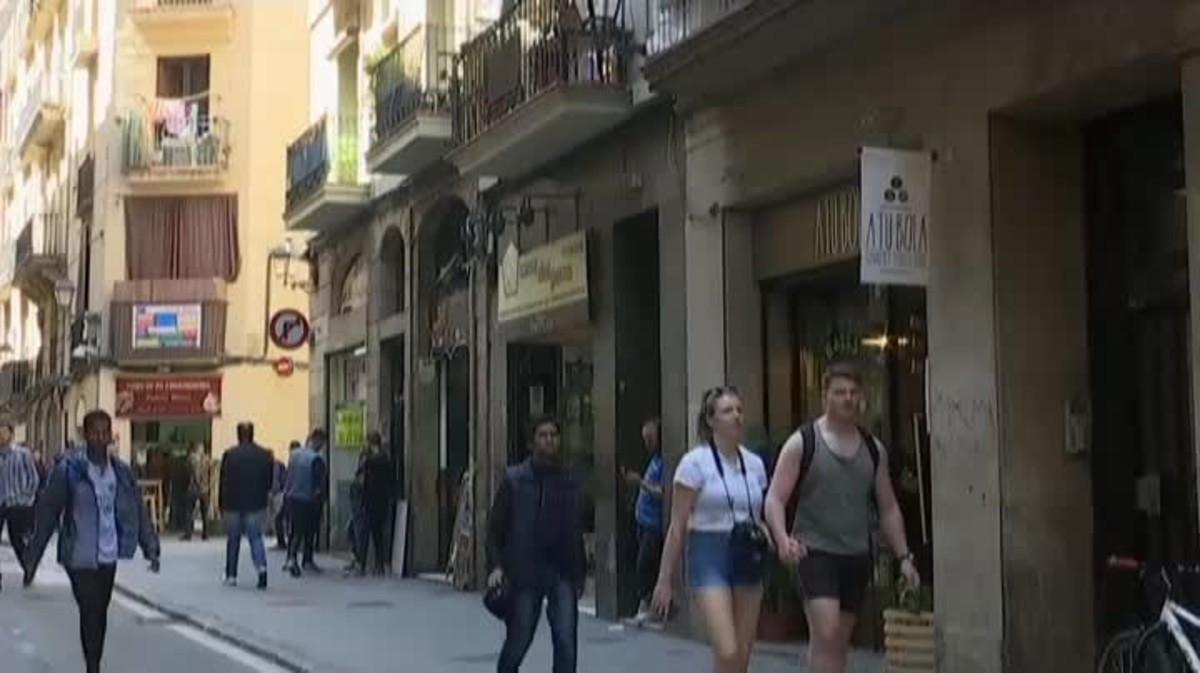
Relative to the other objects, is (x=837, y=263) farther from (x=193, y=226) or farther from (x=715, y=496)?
(x=193, y=226)

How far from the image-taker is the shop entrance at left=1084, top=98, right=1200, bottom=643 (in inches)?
437

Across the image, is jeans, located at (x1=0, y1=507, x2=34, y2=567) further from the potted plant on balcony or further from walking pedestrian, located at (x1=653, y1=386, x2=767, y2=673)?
walking pedestrian, located at (x1=653, y1=386, x2=767, y2=673)

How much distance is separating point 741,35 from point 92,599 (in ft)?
18.8

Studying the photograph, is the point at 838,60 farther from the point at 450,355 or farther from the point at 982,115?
the point at 450,355

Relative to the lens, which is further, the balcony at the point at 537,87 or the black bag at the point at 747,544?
the balcony at the point at 537,87

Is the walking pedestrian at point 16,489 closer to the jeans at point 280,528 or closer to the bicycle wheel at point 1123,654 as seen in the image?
the jeans at point 280,528

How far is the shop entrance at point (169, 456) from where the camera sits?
3688 centimetres

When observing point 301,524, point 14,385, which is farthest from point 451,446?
point 14,385

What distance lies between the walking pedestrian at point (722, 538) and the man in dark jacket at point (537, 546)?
1.15 metres

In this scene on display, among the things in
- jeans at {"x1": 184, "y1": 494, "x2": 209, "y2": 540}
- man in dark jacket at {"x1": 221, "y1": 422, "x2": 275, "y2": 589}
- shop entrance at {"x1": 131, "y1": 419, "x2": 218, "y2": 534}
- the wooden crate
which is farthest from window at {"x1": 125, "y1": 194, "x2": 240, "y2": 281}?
the wooden crate

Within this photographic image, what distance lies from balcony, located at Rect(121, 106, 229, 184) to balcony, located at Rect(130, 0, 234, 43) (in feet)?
5.08

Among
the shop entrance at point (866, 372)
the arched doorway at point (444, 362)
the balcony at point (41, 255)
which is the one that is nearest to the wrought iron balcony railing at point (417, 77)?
the arched doorway at point (444, 362)

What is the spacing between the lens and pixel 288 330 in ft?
94.1

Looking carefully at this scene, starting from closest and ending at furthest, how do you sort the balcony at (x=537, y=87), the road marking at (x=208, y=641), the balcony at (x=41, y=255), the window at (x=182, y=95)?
the road marking at (x=208, y=641) → the balcony at (x=537, y=87) → the window at (x=182, y=95) → the balcony at (x=41, y=255)
